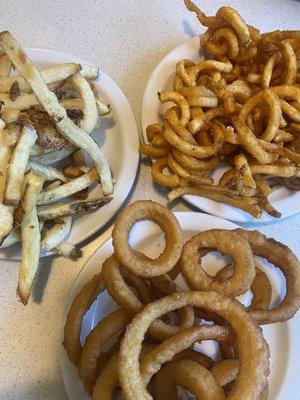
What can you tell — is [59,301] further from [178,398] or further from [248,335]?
[248,335]

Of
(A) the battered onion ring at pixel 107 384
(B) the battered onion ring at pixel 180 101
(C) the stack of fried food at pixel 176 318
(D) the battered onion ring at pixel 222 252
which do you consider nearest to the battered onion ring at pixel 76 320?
(C) the stack of fried food at pixel 176 318

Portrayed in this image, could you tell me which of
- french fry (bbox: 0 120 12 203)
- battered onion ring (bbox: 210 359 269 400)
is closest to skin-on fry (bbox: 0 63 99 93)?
french fry (bbox: 0 120 12 203)

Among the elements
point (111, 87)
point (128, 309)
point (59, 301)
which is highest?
point (111, 87)

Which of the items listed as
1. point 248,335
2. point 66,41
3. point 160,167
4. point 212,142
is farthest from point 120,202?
point 66,41

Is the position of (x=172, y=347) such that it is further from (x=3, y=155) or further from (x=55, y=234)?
(x=3, y=155)

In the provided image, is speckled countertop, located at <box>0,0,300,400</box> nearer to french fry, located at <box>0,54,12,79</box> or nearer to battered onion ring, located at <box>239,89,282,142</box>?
battered onion ring, located at <box>239,89,282,142</box>

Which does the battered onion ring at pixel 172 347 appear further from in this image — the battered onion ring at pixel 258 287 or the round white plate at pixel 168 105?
the round white plate at pixel 168 105

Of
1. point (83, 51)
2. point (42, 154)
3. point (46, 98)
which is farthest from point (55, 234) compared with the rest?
point (83, 51)
